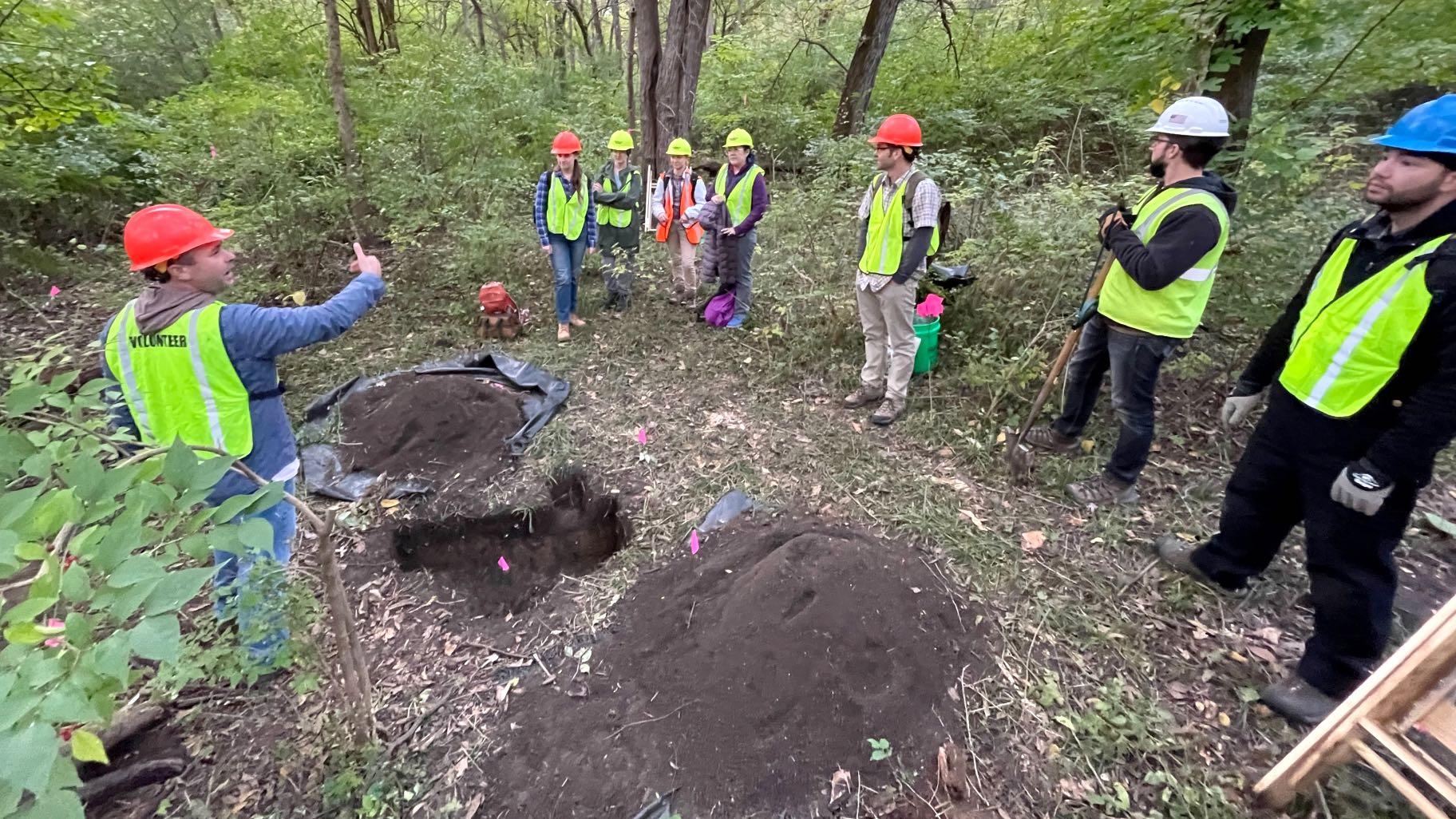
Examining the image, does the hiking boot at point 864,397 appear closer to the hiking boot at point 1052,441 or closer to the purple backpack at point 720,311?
the hiking boot at point 1052,441

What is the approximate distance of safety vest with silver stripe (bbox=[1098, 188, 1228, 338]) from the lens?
2941 millimetres

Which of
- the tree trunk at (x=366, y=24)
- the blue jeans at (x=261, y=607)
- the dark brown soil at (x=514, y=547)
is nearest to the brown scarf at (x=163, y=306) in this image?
the blue jeans at (x=261, y=607)

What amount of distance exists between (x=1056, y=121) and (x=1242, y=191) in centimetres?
658

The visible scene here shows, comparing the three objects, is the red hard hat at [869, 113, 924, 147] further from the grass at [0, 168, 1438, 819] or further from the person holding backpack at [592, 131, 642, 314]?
the person holding backpack at [592, 131, 642, 314]

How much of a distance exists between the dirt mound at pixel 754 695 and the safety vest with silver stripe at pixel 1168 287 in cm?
173

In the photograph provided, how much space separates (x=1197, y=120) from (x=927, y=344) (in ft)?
7.12

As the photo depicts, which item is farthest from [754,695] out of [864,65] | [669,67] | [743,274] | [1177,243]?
[864,65]

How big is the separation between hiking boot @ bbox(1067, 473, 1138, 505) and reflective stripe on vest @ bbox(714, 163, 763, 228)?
11.9 ft

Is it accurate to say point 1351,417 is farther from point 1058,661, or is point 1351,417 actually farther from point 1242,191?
point 1242,191

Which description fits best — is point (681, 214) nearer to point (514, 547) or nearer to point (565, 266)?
point (565, 266)

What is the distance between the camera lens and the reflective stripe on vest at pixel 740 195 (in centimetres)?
584

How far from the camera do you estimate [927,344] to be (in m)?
4.77

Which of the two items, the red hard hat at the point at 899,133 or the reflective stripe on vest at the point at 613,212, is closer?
the red hard hat at the point at 899,133

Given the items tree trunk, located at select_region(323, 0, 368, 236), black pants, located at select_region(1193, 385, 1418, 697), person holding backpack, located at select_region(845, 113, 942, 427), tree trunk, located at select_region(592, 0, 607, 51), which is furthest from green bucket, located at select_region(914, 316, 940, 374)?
tree trunk, located at select_region(592, 0, 607, 51)
